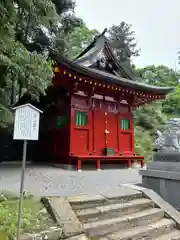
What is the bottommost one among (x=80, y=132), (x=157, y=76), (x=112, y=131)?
(x=80, y=132)

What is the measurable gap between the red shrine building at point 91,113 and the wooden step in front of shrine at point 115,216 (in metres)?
3.78

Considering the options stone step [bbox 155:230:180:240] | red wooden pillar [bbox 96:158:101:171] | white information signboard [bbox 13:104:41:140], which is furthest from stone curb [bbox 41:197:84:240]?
red wooden pillar [bbox 96:158:101:171]

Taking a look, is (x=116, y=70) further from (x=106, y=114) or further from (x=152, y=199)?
(x=152, y=199)

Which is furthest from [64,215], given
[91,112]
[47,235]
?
[91,112]

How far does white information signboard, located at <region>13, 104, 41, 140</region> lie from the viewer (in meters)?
3.06

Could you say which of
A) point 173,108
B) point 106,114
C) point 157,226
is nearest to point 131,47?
point 173,108

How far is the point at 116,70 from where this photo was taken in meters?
11.1

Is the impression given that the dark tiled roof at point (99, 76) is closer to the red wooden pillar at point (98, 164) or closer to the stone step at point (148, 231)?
the red wooden pillar at point (98, 164)

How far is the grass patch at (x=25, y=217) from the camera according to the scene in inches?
109

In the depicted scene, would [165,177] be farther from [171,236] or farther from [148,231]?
[148,231]

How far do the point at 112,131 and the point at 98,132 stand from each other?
75 centimetres

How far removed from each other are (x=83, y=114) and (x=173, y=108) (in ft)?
54.7

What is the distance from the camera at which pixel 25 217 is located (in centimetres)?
302

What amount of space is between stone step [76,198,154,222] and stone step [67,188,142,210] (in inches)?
3.2
